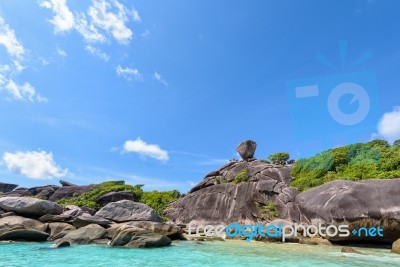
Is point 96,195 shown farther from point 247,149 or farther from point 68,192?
point 247,149

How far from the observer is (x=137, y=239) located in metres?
15.3

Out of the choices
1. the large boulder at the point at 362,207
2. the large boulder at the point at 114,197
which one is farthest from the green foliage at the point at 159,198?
the large boulder at the point at 362,207

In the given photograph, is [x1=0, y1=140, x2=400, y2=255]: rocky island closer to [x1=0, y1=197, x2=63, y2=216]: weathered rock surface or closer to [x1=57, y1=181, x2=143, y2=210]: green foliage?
[x1=0, y1=197, x2=63, y2=216]: weathered rock surface

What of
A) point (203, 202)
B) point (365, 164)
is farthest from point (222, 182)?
point (365, 164)

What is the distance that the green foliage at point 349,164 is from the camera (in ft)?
78.9

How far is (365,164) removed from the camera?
84.5 ft

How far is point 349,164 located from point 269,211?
846 centimetres

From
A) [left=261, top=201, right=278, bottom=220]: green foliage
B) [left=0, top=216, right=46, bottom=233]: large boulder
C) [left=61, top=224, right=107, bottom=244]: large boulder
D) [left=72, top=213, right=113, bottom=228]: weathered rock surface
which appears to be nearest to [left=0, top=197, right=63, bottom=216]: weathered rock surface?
[left=0, top=216, right=46, bottom=233]: large boulder

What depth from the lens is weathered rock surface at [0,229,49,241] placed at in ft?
56.8

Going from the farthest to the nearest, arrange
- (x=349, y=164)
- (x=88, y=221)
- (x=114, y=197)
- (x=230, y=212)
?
(x=114, y=197) → (x=230, y=212) → (x=349, y=164) → (x=88, y=221)

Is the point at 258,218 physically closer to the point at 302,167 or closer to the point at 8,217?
the point at 302,167

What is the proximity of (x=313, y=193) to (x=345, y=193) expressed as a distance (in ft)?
8.30

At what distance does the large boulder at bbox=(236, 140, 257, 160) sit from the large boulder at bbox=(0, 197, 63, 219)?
2226 centimetres

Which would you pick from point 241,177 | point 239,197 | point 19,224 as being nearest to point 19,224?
point 19,224
